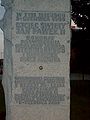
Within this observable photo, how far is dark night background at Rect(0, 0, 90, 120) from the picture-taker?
7.27 m

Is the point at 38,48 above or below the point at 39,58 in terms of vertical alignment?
above

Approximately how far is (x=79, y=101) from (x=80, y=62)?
5462mm

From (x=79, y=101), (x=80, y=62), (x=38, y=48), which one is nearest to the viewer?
(x=38, y=48)

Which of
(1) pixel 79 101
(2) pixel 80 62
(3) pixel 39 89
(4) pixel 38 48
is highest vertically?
(4) pixel 38 48

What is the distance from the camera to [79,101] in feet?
27.7

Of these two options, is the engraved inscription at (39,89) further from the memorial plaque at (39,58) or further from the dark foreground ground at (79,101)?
the dark foreground ground at (79,101)

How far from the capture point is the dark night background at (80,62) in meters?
7.27

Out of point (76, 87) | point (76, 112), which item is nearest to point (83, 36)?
point (76, 87)

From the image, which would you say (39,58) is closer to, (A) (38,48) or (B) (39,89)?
(A) (38,48)

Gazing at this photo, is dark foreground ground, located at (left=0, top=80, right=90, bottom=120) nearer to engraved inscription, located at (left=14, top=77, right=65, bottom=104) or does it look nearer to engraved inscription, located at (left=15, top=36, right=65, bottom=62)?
engraved inscription, located at (left=14, top=77, right=65, bottom=104)

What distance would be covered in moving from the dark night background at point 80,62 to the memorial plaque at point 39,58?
1964 millimetres

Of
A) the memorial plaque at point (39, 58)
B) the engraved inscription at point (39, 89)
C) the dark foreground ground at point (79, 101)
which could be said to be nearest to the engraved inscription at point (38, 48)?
the memorial plaque at point (39, 58)

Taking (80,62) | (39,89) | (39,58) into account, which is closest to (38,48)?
(39,58)

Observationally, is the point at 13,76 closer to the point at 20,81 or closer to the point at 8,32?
the point at 20,81
